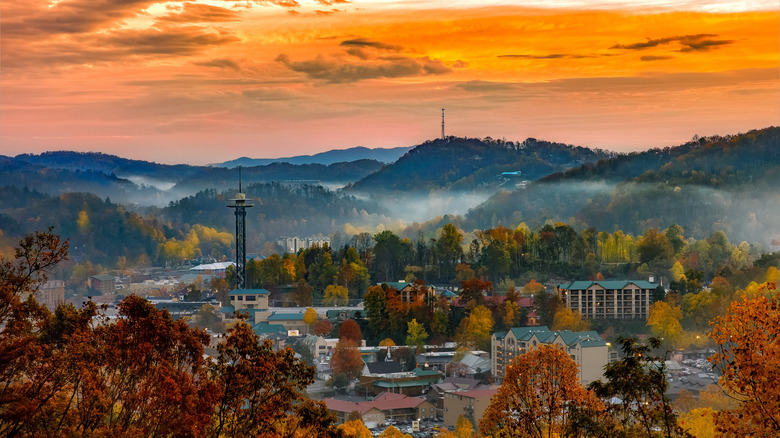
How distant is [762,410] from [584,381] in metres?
28.2

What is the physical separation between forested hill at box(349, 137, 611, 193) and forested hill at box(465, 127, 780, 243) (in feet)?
99.0

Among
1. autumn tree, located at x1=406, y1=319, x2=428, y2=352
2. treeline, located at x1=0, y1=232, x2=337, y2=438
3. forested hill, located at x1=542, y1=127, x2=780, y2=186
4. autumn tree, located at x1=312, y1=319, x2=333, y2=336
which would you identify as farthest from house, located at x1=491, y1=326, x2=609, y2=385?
forested hill, located at x1=542, y1=127, x2=780, y2=186

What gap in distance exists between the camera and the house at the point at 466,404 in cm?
3444

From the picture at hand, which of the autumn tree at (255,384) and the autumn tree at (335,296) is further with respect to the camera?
the autumn tree at (335,296)

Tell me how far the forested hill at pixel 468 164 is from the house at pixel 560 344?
97.2 metres

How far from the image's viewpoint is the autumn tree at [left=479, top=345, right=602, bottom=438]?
14.7m

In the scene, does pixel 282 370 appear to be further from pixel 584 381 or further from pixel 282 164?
pixel 282 164

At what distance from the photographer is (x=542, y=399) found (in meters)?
16.1

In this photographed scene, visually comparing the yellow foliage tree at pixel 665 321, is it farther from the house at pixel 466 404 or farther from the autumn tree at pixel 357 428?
the autumn tree at pixel 357 428

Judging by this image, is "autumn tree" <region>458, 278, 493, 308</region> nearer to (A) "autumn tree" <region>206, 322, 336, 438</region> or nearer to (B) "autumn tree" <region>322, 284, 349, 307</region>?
(B) "autumn tree" <region>322, 284, 349, 307</region>

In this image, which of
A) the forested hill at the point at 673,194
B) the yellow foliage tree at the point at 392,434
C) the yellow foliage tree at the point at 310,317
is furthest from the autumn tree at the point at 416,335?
the forested hill at the point at 673,194

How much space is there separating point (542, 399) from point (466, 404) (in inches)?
752

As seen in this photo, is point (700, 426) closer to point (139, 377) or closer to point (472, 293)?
point (139, 377)

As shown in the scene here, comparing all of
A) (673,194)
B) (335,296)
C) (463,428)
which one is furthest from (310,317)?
(673,194)
